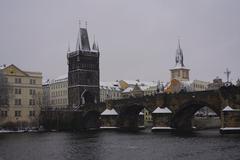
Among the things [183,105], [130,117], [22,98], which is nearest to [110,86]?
[22,98]

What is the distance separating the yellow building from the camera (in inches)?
4085

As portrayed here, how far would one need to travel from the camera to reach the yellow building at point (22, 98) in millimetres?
103750

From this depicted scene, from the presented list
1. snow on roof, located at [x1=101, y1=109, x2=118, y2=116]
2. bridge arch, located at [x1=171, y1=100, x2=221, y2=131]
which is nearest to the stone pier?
bridge arch, located at [x1=171, y1=100, x2=221, y2=131]

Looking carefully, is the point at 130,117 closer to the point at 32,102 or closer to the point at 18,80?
the point at 32,102

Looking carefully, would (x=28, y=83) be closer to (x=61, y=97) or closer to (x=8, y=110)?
(x=8, y=110)

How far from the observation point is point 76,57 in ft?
424

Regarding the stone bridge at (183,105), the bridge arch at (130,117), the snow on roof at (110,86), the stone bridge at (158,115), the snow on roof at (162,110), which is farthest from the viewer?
the snow on roof at (110,86)

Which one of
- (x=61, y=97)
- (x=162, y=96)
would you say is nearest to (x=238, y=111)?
(x=162, y=96)

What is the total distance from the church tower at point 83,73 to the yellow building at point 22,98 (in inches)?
601

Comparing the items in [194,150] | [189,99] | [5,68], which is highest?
[5,68]

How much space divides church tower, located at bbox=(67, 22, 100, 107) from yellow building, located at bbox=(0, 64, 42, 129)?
601 inches

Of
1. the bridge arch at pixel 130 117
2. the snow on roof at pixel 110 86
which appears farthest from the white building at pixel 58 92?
the bridge arch at pixel 130 117

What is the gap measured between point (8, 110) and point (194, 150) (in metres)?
67.0

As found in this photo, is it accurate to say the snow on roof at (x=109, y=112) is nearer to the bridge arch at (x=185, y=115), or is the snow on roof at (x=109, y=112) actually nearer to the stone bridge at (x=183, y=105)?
the stone bridge at (x=183, y=105)
